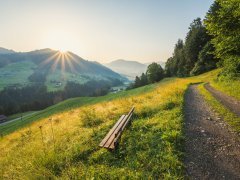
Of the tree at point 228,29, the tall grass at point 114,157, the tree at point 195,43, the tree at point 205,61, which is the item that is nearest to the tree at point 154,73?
the tree at point 195,43

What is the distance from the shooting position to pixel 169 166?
5402mm

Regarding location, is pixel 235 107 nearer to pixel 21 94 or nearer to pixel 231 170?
pixel 231 170

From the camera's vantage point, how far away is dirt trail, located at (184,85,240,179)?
16.8 ft

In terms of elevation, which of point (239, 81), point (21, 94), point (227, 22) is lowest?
point (21, 94)

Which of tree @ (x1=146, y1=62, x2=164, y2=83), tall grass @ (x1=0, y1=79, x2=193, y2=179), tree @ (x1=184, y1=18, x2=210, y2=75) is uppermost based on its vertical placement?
tree @ (x1=184, y1=18, x2=210, y2=75)

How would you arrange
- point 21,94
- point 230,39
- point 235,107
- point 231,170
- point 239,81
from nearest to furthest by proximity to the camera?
point 231,170
point 235,107
point 230,39
point 239,81
point 21,94

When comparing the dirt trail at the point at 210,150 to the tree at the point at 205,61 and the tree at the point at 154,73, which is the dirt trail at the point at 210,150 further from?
the tree at the point at 154,73

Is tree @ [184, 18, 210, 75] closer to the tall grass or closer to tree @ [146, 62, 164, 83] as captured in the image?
tree @ [146, 62, 164, 83]

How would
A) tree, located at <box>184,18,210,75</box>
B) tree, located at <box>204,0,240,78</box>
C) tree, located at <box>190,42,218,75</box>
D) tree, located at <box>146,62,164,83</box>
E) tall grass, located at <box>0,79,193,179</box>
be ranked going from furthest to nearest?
1. tree, located at <box>146,62,164,83</box>
2. tree, located at <box>184,18,210,75</box>
3. tree, located at <box>190,42,218,75</box>
4. tree, located at <box>204,0,240,78</box>
5. tall grass, located at <box>0,79,193,179</box>

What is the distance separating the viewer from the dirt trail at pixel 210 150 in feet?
16.8

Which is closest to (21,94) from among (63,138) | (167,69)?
(167,69)

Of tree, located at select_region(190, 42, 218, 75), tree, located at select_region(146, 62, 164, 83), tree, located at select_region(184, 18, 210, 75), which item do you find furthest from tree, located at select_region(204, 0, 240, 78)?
tree, located at select_region(146, 62, 164, 83)

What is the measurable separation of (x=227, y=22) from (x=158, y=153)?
1194 cm

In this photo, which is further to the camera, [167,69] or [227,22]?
[167,69]
